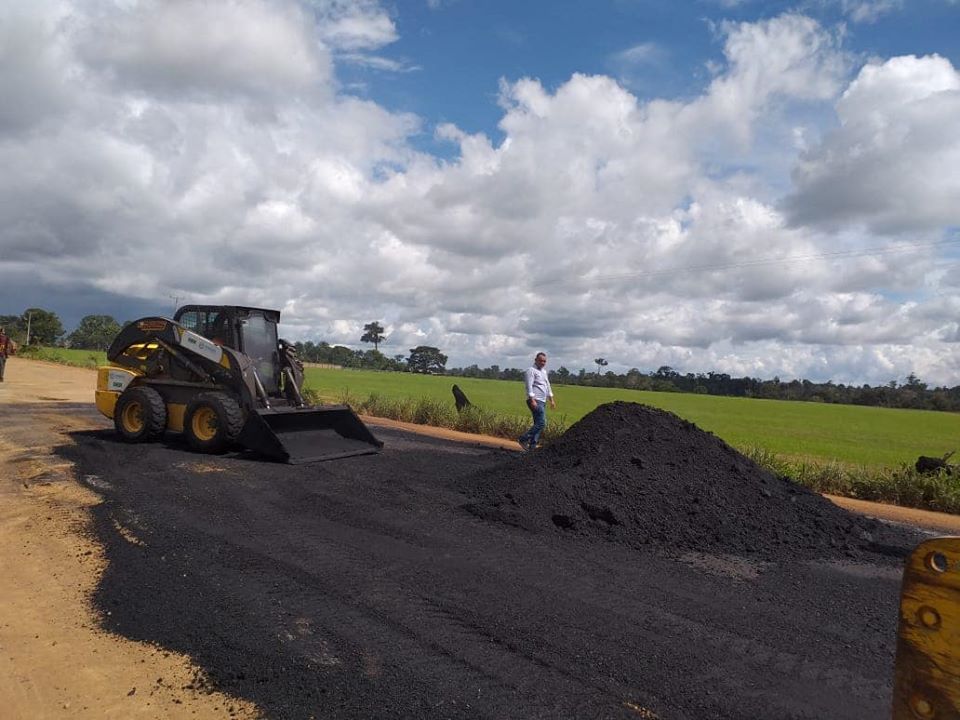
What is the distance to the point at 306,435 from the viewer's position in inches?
438

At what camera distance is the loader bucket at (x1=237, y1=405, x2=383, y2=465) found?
32.8ft

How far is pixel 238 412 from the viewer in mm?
10320

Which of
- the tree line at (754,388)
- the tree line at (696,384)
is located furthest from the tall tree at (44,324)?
the tree line at (754,388)

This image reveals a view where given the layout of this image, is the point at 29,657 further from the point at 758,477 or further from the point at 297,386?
the point at 297,386

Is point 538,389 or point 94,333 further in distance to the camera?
point 94,333

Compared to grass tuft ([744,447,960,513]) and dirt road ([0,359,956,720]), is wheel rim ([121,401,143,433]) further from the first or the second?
grass tuft ([744,447,960,513])

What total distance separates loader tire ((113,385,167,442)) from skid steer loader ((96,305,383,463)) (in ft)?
0.05

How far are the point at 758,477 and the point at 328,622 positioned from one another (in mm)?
5912

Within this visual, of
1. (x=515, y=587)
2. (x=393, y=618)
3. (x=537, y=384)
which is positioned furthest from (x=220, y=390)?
(x=393, y=618)

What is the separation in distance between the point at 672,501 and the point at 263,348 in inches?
297

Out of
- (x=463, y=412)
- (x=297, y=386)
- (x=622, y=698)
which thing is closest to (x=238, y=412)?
(x=297, y=386)

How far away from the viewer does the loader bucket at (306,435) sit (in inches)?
394

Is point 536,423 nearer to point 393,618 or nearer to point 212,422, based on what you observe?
point 212,422

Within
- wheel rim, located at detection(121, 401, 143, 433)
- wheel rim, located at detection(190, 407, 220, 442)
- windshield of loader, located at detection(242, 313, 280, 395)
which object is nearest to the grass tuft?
windshield of loader, located at detection(242, 313, 280, 395)
